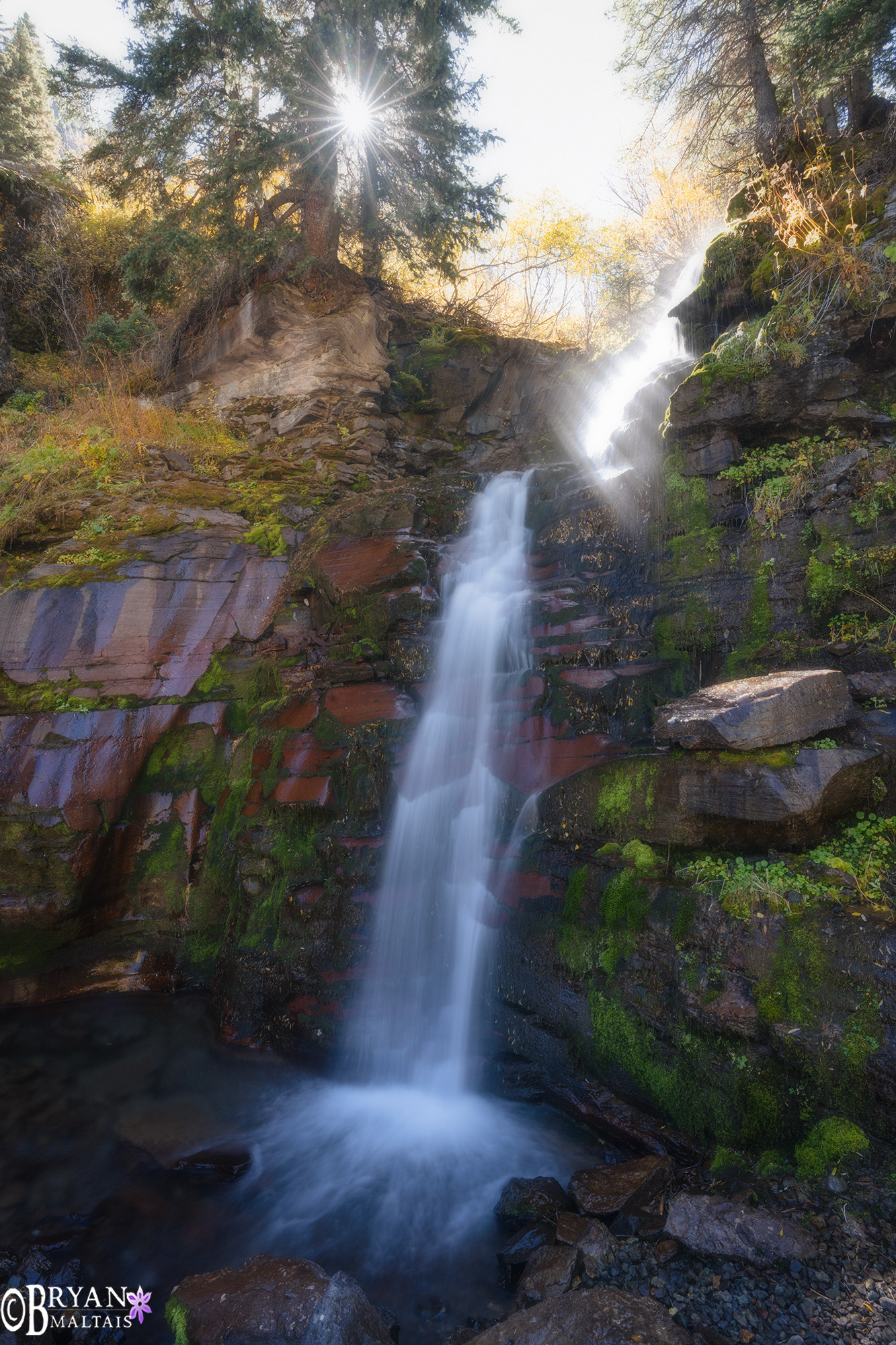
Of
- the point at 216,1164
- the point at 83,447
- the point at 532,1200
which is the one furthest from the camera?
the point at 83,447

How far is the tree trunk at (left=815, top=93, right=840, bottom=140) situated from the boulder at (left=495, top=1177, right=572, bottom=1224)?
45.4 feet

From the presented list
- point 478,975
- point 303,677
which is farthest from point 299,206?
point 478,975

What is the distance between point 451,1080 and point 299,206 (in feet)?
52.3

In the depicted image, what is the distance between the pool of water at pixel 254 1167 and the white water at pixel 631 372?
9.56m

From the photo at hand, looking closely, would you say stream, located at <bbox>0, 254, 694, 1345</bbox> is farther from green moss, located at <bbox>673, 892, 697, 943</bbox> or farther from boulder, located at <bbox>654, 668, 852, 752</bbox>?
boulder, located at <bbox>654, 668, 852, 752</bbox>

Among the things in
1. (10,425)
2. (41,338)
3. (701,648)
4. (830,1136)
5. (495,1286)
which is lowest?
(495,1286)

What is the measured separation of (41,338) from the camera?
13.9 meters

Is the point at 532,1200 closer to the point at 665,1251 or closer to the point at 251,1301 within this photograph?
the point at 665,1251

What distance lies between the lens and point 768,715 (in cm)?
447

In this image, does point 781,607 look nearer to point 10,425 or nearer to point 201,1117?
point 201,1117

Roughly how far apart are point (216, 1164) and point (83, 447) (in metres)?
9.83

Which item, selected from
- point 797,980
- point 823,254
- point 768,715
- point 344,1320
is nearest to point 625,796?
point 768,715

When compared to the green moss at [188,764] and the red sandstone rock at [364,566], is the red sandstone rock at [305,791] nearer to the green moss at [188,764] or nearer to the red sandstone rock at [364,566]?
the green moss at [188,764]

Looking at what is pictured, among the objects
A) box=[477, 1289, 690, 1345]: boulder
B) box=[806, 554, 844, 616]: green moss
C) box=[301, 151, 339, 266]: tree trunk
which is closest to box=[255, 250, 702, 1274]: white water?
box=[477, 1289, 690, 1345]: boulder
